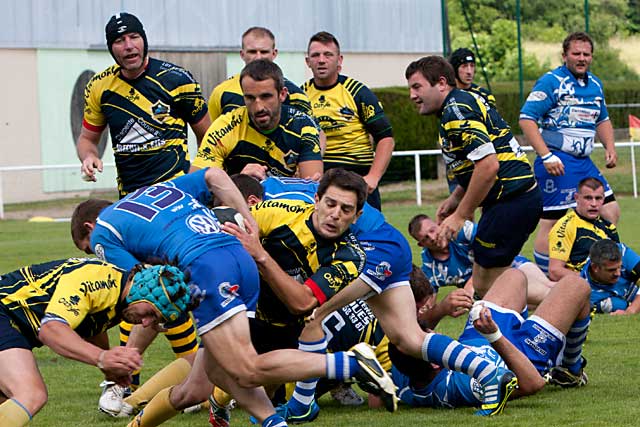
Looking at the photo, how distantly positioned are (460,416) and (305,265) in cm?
110

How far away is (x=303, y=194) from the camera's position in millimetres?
6324

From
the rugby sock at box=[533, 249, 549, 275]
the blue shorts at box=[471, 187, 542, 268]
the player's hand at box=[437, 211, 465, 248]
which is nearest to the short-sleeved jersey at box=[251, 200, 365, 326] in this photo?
the player's hand at box=[437, 211, 465, 248]

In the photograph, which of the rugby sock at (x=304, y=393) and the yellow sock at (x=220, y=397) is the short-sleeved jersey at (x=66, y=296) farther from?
the rugby sock at (x=304, y=393)

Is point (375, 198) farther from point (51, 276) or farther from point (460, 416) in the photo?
point (51, 276)

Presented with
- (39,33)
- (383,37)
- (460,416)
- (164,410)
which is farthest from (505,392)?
(383,37)

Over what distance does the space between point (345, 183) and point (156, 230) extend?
0.94m

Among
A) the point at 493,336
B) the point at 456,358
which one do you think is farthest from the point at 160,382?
the point at 493,336

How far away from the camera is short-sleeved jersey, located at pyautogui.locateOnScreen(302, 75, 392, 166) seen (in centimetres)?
926

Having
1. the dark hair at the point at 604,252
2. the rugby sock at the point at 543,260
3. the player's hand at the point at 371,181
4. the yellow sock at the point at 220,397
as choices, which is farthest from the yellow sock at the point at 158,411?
the rugby sock at the point at 543,260

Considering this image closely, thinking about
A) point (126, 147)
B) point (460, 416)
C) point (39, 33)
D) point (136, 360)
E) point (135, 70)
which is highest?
point (39, 33)

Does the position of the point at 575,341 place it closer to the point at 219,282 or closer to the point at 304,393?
the point at 304,393

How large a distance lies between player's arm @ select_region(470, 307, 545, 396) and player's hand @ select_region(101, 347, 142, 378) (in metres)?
1.79

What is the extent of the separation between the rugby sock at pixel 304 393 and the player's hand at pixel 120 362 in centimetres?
128

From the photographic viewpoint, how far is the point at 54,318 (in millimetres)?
5250
